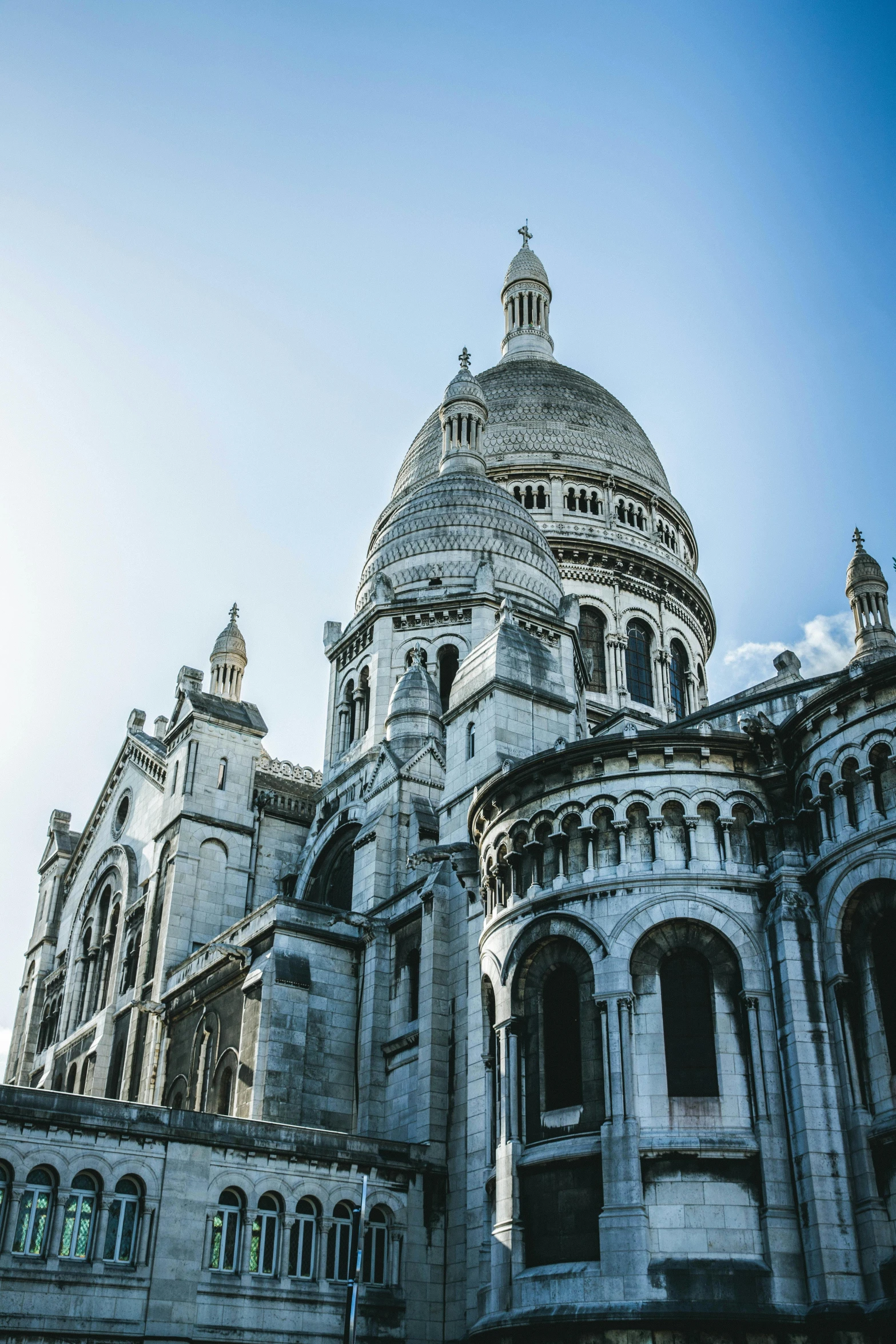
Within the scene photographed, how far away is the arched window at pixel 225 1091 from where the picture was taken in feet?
109

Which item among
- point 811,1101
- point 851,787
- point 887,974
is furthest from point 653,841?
point 811,1101

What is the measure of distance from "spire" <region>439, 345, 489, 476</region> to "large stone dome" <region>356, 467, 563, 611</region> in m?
2.25

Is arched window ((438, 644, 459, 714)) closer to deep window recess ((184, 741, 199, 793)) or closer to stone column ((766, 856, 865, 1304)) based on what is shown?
deep window recess ((184, 741, 199, 793))

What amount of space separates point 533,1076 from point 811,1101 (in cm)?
543

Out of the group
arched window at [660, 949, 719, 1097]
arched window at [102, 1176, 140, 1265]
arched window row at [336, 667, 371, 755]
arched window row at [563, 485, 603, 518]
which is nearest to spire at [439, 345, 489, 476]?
arched window row at [563, 485, 603, 518]

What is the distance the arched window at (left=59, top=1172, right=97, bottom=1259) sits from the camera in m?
23.7

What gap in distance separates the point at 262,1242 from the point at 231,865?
61.9ft

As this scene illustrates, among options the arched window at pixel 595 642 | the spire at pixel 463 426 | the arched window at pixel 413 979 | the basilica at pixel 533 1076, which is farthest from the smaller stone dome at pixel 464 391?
the arched window at pixel 413 979

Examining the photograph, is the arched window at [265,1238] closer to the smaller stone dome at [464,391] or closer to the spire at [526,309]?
the smaller stone dome at [464,391]

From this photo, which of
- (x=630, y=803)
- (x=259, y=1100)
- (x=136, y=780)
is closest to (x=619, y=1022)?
(x=630, y=803)

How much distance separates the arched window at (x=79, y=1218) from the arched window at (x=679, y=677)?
128 feet

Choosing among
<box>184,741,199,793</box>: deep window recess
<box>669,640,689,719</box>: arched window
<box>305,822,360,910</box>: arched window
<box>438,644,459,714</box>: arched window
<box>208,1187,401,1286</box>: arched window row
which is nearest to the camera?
<box>208,1187,401,1286</box>: arched window row

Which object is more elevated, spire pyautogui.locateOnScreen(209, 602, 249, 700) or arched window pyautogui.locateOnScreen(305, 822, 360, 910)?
spire pyautogui.locateOnScreen(209, 602, 249, 700)

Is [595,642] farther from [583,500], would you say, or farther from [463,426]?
[463,426]
